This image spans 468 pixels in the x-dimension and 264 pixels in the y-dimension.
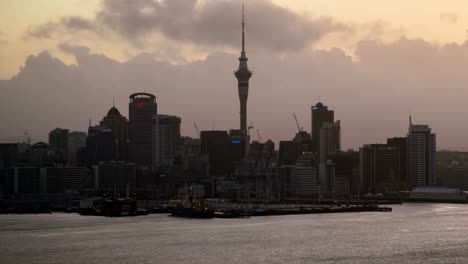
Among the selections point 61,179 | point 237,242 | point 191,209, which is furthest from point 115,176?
point 237,242

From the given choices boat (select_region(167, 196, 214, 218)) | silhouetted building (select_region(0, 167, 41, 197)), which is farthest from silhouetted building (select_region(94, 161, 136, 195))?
boat (select_region(167, 196, 214, 218))

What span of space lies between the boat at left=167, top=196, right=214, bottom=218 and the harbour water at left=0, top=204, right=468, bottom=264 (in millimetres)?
13881

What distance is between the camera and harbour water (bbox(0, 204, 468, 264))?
57.1 metres

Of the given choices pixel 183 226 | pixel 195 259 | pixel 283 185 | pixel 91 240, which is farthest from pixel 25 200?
pixel 195 259

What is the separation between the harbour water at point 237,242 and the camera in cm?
5712

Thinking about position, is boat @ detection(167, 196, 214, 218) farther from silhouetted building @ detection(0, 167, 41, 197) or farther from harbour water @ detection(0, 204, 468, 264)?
silhouetted building @ detection(0, 167, 41, 197)

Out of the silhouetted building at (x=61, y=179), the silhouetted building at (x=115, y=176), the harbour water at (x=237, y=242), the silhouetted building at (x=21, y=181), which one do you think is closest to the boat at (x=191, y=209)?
the harbour water at (x=237, y=242)

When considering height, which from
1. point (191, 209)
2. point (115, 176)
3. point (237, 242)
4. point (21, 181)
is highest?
point (115, 176)

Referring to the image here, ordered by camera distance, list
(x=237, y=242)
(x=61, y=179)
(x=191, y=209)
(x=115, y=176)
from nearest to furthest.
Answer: (x=237, y=242), (x=191, y=209), (x=61, y=179), (x=115, y=176)

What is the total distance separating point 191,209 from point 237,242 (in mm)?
40798

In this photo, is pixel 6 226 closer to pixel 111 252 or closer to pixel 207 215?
pixel 207 215

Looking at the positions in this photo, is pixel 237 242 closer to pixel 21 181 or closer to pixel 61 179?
pixel 61 179

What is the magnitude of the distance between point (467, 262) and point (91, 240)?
30997 mm

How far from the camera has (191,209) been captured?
355 feet
